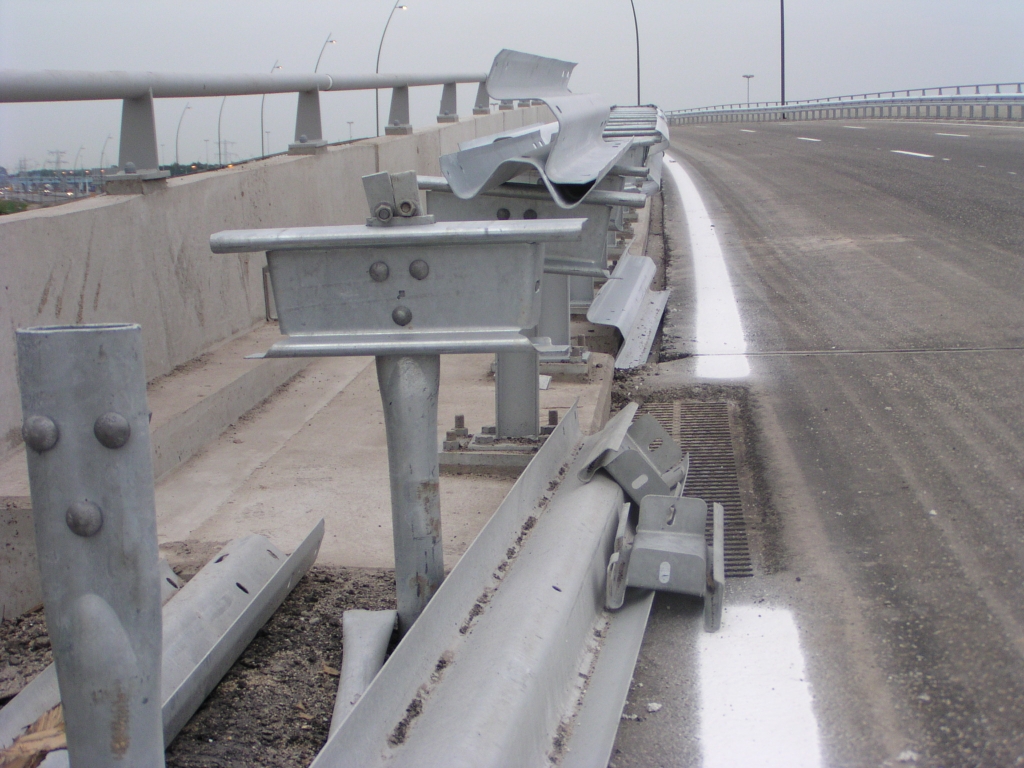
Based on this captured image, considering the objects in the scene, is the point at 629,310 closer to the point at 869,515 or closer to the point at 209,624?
the point at 869,515

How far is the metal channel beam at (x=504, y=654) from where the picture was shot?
2.20 meters

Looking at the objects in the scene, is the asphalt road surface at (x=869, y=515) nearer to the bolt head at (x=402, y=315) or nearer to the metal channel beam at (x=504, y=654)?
the metal channel beam at (x=504, y=654)

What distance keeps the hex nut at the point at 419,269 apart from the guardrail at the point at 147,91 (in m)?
2.40

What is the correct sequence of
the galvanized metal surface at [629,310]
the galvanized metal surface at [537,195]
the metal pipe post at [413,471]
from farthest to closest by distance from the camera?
the galvanized metal surface at [629,310], the galvanized metal surface at [537,195], the metal pipe post at [413,471]

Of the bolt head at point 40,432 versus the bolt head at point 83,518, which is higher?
the bolt head at point 40,432

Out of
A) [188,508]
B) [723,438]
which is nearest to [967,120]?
[723,438]

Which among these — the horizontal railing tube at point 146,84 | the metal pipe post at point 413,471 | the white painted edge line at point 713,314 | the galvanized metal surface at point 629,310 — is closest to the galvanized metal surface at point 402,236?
the metal pipe post at point 413,471

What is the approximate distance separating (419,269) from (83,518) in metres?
1.23

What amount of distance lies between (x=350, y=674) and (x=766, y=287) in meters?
7.94

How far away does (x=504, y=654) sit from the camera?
2.59m

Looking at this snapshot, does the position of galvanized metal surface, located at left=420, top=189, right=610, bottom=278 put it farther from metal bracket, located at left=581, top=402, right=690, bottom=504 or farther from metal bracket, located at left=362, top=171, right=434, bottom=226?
metal bracket, located at left=362, top=171, right=434, bottom=226

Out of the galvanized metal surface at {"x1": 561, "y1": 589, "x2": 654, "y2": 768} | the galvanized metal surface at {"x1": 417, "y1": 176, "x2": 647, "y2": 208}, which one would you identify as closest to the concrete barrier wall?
the galvanized metal surface at {"x1": 417, "y1": 176, "x2": 647, "y2": 208}

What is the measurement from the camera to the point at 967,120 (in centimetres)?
3478

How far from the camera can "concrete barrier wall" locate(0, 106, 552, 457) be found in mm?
4184
